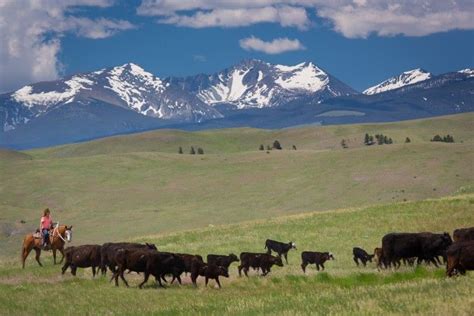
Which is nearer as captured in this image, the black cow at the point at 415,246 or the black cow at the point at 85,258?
the black cow at the point at 415,246

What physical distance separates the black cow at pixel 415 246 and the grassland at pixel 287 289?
3.71 feet

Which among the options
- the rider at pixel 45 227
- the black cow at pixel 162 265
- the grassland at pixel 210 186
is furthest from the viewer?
the grassland at pixel 210 186

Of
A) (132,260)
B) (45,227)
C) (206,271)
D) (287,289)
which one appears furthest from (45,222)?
(287,289)

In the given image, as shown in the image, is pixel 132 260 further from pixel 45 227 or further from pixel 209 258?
pixel 45 227

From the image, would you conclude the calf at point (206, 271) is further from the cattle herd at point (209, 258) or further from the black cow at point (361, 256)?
the black cow at point (361, 256)

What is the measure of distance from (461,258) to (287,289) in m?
5.66

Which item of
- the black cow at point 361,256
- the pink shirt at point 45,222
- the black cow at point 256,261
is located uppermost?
the pink shirt at point 45,222

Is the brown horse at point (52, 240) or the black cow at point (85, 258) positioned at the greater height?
the brown horse at point (52, 240)

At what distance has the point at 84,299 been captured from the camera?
22250mm

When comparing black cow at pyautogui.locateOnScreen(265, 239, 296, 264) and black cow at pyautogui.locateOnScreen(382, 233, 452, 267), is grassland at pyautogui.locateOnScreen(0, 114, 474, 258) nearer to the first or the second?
black cow at pyautogui.locateOnScreen(265, 239, 296, 264)

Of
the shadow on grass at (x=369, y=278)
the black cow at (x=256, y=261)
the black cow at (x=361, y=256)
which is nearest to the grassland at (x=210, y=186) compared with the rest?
the black cow at (x=256, y=261)

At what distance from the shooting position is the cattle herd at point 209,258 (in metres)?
25.5

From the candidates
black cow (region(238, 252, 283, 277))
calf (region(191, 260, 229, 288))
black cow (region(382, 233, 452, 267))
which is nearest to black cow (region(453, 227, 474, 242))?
black cow (region(382, 233, 452, 267))

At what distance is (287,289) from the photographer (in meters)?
23.5
